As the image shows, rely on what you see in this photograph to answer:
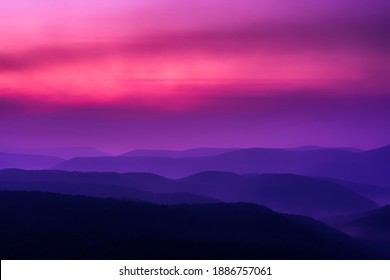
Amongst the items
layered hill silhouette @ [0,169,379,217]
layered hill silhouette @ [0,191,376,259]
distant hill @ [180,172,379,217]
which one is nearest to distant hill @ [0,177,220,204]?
layered hill silhouette @ [0,169,379,217]

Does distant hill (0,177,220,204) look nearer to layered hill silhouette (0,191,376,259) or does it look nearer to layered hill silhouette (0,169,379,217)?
layered hill silhouette (0,169,379,217)

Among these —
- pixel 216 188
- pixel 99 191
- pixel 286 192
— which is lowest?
pixel 99 191

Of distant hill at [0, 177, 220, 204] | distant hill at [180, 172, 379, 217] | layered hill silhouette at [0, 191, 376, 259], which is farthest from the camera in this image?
distant hill at [180, 172, 379, 217]

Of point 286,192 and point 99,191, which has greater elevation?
point 286,192

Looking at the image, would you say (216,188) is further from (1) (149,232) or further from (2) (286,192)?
(1) (149,232)

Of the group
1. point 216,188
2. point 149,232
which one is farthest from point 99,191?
point 216,188
